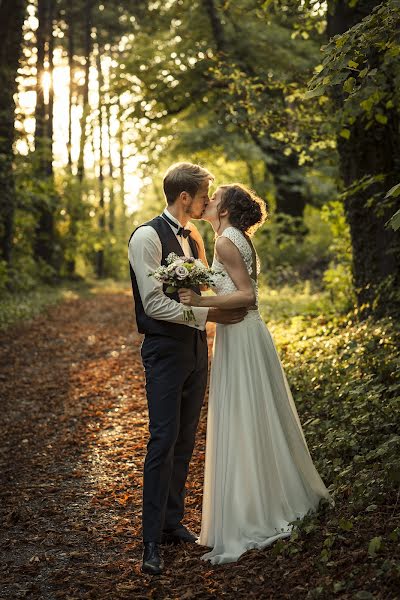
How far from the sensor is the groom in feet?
14.8

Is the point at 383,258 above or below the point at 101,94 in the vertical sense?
below

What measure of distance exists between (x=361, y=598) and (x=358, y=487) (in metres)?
1.23

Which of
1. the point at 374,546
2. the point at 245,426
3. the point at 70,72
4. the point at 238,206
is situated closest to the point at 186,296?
the point at 238,206

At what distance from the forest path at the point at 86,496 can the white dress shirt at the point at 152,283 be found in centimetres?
156

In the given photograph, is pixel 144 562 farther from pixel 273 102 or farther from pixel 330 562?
pixel 273 102

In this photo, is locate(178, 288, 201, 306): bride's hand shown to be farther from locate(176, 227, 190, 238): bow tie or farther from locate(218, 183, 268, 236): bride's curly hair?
locate(218, 183, 268, 236): bride's curly hair

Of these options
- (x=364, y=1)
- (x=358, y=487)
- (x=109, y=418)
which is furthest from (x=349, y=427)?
(x=364, y=1)

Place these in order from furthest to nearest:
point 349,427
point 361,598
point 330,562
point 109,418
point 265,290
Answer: point 265,290
point 109,418
point 349,427
point 330,562
point 361,598

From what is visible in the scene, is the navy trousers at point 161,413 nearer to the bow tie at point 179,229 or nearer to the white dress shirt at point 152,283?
the white dress shirt at point 152,283

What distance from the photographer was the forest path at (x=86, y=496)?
4.27m

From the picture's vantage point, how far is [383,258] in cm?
923

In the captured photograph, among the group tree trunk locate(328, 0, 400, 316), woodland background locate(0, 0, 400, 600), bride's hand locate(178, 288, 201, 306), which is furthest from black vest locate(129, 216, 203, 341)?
tree trunk locate(328, 0, 400, 316)

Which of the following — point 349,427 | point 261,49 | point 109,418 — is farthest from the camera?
point 261,49

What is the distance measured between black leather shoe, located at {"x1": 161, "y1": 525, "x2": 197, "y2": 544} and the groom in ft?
0.52
